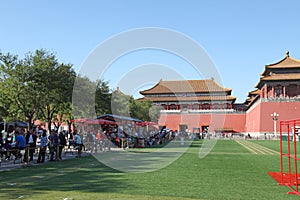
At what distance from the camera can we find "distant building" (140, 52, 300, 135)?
5375 cm

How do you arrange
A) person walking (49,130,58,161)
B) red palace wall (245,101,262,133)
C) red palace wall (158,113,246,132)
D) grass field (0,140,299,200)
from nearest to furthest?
grass field (0,140,299,200) → person walking (49,130,58,161) → red palace wall (245,101,262,133) → red palace wall (158,113,246,132)

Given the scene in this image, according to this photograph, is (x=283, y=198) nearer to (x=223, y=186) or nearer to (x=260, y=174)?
(x=223, y=186)

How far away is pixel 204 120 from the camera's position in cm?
6850

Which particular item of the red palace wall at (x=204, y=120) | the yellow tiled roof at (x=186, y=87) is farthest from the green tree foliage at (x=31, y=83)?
the yellow tiled roof at (x=186, y=87)

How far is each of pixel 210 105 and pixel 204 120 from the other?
3772 millimetres

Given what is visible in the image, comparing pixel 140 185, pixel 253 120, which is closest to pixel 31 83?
pixel 140 185

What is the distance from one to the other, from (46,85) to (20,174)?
15386mm

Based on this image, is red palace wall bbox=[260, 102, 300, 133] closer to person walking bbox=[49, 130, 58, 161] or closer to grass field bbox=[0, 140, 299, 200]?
person walking bbox=[49, 130, 58, 161]

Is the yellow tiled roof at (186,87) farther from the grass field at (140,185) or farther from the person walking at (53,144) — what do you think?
the grass field at (140,185)

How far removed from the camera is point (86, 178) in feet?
33.0

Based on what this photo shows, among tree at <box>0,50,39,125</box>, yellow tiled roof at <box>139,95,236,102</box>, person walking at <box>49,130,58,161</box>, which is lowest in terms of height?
person walking at <box>49,130,58,161</box>

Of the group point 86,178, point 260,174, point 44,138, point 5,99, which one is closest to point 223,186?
point 260,174

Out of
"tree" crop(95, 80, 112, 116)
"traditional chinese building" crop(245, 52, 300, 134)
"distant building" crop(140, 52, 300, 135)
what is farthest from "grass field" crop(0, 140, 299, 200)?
"distant building" crop(140, 52, 300, 135)

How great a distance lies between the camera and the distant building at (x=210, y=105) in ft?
176
